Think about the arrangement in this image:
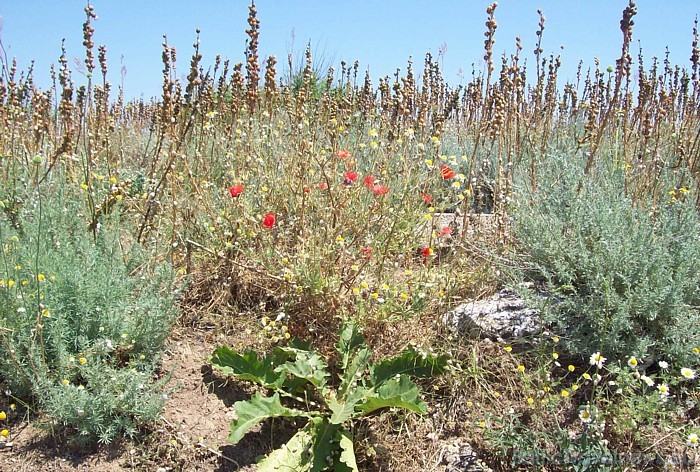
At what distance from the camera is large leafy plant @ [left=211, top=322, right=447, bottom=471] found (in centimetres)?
213

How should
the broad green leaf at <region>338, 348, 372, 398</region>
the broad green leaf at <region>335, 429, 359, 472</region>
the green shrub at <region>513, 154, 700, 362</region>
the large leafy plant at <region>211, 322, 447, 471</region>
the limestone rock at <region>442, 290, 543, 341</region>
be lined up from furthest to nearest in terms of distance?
1. the limestone rock at <region>442, 290, 543, 341</region>
2. the broad green leaf at <region>338, 348, 372, 398</region>
3. the green shrub at <region>513, 154, 700, 362</region>
4. the large leafy plant at <region>211, 322, 447, 471</region>
5. the broad green leaf at <region>335, 429, 359, 472</region>

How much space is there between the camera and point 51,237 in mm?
2574

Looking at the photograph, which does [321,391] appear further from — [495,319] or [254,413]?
[495,319]

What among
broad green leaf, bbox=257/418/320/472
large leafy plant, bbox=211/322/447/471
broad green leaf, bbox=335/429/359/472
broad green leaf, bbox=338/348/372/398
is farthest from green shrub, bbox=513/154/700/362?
broad green leaf, bbox=257/418/320/472

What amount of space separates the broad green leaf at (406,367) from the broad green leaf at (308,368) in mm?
223

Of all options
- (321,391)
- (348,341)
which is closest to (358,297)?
(348,341)

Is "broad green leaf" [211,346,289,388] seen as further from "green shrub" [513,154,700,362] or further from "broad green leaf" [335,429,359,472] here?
"green shrub" [513,154,700,362]

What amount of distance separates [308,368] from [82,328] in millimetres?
938

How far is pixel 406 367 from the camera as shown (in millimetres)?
2402

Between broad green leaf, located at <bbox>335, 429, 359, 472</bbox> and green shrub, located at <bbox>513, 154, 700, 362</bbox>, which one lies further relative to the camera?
green shrub, located at <bbox>513, 154, 700, 362</bbox>

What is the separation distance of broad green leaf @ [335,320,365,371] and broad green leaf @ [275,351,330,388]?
10cm

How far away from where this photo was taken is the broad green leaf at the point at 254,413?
82.4 inches

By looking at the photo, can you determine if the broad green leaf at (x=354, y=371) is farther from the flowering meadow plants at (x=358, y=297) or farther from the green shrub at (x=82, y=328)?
the green shrub at (x=82, y=328)

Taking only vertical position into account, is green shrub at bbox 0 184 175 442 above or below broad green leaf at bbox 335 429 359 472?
above
